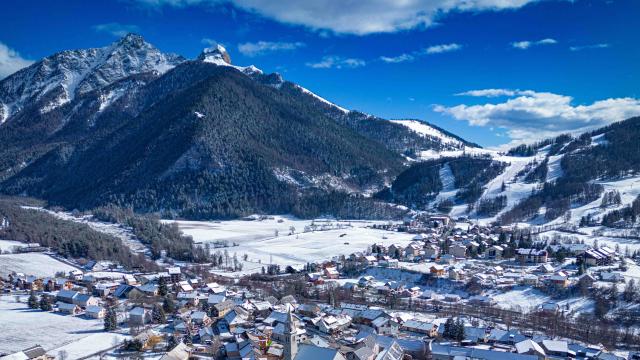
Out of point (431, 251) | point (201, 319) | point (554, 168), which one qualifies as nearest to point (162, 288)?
point (201, 319)

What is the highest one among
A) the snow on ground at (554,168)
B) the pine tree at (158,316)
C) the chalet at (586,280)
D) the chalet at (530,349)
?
the snow on ground at (554,168)


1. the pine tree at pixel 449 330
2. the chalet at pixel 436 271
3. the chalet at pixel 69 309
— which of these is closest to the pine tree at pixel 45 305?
the chalet at pixel 69 309

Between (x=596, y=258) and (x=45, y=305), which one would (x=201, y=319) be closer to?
(x=45, y=305)

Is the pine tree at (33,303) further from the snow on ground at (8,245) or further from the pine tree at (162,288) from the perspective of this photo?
the snow on ground at (8,245)

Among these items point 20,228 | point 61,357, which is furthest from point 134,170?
point 61,357

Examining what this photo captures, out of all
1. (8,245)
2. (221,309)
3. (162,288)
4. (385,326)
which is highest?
(8,245)

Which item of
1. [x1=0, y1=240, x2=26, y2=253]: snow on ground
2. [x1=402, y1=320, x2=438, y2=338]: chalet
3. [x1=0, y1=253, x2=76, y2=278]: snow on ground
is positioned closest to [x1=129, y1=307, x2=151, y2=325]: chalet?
[x1=402, y1=320, x2=438, y2=338]: chalet
